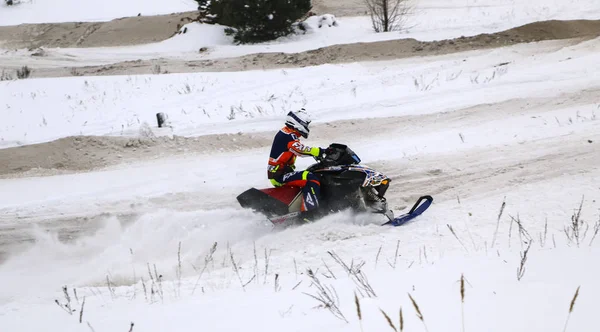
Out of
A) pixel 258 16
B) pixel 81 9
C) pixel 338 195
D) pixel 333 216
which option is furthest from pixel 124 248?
pixel 81 9

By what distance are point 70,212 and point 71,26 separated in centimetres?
2604

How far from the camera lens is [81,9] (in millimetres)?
35250

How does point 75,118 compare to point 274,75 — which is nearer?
point 75,118

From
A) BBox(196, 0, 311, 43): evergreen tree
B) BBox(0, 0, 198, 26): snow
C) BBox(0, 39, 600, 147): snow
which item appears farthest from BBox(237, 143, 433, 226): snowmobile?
BBox(0, 0, 198, 26): snow

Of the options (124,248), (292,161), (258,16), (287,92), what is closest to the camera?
(124,248)

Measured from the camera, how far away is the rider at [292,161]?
334 inches

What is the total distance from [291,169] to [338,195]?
0.89 meters

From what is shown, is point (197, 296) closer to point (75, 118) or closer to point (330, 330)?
point (330, 330)

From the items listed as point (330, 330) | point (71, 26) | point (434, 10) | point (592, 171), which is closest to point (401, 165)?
point (592, 171)

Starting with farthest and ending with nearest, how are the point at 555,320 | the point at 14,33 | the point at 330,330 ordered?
the point at 14,33, the point at 330,330, the point at 555,320

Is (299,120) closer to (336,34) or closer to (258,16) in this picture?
(258,16)

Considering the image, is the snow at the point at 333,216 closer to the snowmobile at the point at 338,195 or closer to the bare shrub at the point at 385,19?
the snowmobile at the point at 338,195

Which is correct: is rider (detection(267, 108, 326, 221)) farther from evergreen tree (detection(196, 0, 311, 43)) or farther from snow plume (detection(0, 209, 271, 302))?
evergreen tree (detection(196, 0, 311, 43))

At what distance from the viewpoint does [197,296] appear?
5.88 m
